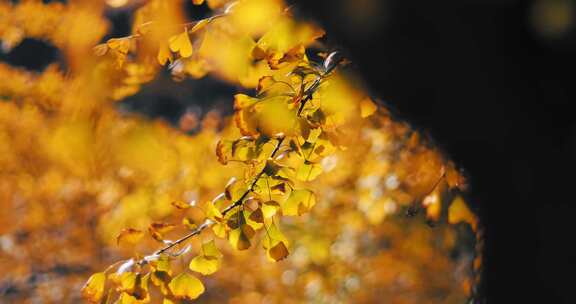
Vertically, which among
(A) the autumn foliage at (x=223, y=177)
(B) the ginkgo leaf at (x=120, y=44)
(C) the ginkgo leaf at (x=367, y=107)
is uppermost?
(B) the ginkgo leaf at (x=120, y=44)

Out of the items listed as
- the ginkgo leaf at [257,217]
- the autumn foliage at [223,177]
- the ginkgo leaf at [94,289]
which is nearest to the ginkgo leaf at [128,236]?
the autumn foliage at [223,177]

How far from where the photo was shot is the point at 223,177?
207 inches

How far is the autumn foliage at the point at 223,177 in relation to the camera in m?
1.76

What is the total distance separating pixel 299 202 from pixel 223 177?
11.4 feet

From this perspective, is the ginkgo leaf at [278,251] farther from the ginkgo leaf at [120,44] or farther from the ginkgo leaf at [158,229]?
the ginkgo leaf at [120,44]

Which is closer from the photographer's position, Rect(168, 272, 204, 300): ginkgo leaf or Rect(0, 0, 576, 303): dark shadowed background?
Rect(0, 0, 576, 303): dark shadowed background

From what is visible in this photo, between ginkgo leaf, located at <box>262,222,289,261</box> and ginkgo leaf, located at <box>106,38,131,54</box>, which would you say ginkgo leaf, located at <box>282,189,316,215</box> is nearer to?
ginkgo leaf, located at <box>262,222,289,261</box>

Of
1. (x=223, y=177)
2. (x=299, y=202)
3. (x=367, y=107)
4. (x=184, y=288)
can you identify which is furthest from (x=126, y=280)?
(x=223, y=177)

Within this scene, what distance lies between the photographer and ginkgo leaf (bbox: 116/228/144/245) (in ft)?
5.92

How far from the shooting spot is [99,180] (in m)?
7.36

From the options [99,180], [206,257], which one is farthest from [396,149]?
[99,180]

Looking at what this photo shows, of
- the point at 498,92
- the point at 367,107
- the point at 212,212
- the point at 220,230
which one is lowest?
the point at 220,230

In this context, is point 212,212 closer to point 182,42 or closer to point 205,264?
point 205,264

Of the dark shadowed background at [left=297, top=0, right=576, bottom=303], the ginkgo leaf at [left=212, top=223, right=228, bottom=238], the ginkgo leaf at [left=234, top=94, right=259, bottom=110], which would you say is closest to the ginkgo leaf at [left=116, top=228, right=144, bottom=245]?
the ginkgo leaf at [left=212, top=223, right=228, bottom=238]
